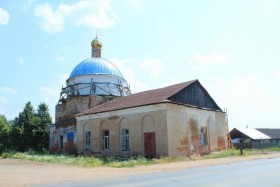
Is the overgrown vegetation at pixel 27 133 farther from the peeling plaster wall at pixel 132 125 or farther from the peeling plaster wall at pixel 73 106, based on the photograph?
the peeling plaster wall at pixel 132 125

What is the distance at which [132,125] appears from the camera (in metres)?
25.0

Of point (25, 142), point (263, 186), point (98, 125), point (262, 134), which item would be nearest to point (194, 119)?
point (98, 125)

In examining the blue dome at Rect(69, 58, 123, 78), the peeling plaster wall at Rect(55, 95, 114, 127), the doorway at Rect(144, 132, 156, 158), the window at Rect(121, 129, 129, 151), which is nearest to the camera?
the doorway at Rect(144, 132, 156, 158)

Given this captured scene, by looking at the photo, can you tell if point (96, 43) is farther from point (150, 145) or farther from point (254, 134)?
point (254, 134)

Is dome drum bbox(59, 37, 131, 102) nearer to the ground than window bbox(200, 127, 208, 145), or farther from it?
farther from it

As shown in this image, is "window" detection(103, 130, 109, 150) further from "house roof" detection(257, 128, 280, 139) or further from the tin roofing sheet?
"house roof" detection(257, 128, 280, 139)

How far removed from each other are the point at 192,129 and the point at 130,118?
539 cm

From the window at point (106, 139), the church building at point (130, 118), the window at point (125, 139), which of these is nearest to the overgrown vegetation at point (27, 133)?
the church building at point (130, 118)

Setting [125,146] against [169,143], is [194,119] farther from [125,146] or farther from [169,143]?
[125,146]

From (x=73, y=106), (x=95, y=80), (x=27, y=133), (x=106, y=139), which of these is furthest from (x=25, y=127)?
(x=106, y=139)

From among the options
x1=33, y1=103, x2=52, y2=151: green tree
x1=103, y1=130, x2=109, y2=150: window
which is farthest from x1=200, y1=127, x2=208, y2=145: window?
x1=33, y1=103, x2=52, y2=151: green tree

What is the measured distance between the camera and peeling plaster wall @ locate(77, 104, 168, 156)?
901 inches

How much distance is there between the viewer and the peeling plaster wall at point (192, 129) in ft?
75.4

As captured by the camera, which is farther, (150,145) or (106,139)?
(106,139)
